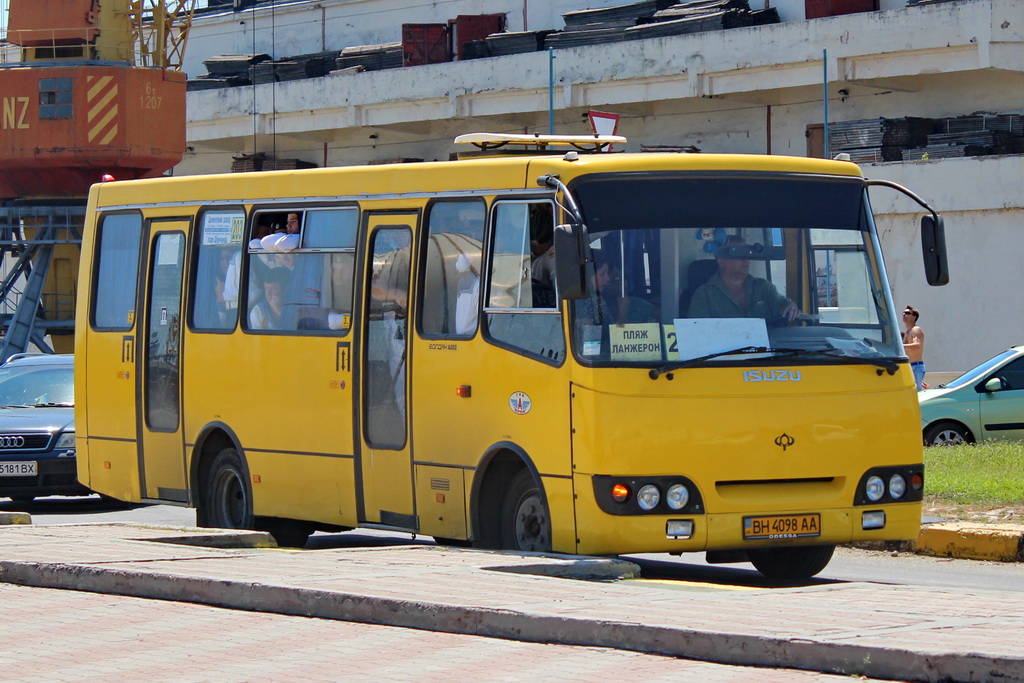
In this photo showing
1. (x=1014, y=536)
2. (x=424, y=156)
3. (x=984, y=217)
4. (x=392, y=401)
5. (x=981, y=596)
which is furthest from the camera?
(x=424, y=156)

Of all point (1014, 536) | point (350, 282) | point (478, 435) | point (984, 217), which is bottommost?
point (1014, 536)

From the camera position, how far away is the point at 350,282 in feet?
38.4

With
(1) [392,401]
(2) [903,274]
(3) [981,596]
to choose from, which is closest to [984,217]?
(2) [903,274]

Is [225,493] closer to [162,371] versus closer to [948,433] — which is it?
[162,371]

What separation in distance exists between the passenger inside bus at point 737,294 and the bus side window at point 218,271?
177 inches

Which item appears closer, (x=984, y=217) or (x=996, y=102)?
(x=984, y=217)

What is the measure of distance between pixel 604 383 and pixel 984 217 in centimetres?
2080

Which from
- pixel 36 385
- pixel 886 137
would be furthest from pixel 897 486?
pixel 886 137

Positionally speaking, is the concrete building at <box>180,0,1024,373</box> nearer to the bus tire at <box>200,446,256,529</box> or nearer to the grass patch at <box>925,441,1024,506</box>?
the grass patch at <box>925,441,1024,506</box>

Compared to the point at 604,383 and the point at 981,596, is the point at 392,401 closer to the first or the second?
the point at 604,383

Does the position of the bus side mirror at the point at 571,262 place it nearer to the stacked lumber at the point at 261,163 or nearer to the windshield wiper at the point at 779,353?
the windshield wiper at the point at 779,353

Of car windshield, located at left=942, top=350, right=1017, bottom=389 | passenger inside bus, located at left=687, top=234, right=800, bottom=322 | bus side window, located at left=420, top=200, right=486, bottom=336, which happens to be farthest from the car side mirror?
bus side window, located at left=420, top=200, right=486, bottom=336

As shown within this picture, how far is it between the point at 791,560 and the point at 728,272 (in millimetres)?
2093

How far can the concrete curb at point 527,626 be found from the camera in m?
6.32
